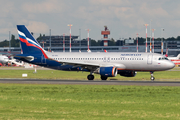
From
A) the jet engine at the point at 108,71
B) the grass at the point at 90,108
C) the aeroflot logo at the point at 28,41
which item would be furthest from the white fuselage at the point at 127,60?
the grass at the point at 90,108

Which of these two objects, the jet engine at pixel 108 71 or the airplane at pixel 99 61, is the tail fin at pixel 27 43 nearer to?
the airplane at pixel 99 61

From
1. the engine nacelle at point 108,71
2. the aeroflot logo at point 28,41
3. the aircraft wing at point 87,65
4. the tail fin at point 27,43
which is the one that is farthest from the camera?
the aeroflot logo at point 28,41

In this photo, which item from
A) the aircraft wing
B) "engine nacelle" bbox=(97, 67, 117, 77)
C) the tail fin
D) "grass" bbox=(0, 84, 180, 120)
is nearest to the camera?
"grass" bbox=(0, 84, 180, 120)

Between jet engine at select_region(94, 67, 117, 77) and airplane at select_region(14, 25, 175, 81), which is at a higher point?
airplane at select_region(14, 25, 175, 81)

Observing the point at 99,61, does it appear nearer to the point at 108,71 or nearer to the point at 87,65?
the point at 87,65

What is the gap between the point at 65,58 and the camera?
49.1 metres

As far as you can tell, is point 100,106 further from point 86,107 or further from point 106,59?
point 106,59

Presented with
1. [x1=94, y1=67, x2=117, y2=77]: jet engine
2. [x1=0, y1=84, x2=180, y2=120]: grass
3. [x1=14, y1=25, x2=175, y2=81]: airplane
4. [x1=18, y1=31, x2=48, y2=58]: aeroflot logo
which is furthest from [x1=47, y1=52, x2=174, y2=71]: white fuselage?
[x1=0, y1=84, x2=180, y2=120]: grass

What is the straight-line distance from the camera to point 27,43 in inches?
2021

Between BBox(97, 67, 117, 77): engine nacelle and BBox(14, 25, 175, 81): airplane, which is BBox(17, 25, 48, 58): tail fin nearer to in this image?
BBox(14, 25, 175, 81): airplane

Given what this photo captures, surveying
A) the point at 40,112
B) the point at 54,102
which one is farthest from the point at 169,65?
the point at 40,112

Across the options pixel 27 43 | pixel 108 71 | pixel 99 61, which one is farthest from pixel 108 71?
pixel 27 43

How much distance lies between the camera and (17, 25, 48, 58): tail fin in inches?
2009

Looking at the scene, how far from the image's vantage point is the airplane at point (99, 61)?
146 feet
